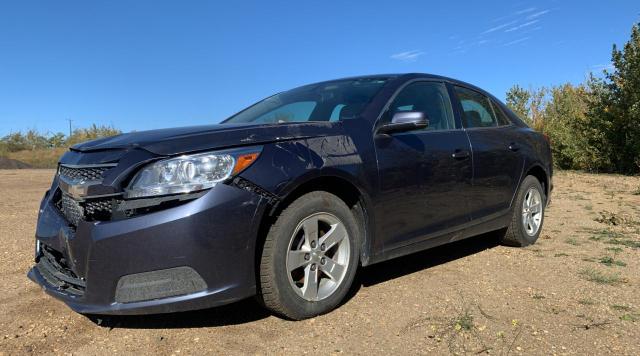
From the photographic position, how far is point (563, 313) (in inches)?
136

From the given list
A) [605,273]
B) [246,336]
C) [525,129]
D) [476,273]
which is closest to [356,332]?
[246,336]

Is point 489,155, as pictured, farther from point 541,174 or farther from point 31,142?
point 31,142

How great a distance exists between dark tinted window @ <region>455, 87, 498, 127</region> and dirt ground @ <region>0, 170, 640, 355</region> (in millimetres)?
1323

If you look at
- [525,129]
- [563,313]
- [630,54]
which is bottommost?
[563,313]

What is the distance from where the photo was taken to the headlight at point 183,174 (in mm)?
2826

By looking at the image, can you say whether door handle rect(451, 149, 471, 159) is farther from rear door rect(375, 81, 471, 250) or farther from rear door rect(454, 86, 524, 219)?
rear door rect(454, 86, 524, 219)

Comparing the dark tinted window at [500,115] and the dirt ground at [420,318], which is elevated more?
the dark tinted window at [500,115]

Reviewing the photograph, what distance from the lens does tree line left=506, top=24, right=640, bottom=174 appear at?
16.6 metres

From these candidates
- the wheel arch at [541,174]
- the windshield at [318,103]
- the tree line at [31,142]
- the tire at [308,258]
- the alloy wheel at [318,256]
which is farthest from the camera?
the tree line at [31,142]

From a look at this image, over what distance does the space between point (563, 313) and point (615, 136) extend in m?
16.4

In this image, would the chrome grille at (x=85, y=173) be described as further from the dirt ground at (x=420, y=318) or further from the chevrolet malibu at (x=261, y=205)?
the dirt ground at (x=420, y=318)

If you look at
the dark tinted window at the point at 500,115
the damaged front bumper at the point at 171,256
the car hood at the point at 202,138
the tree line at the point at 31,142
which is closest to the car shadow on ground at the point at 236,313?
the damaged front bumper at the point at 171,256

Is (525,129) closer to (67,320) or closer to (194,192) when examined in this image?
(194,192)

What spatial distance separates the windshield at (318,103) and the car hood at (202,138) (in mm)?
577
